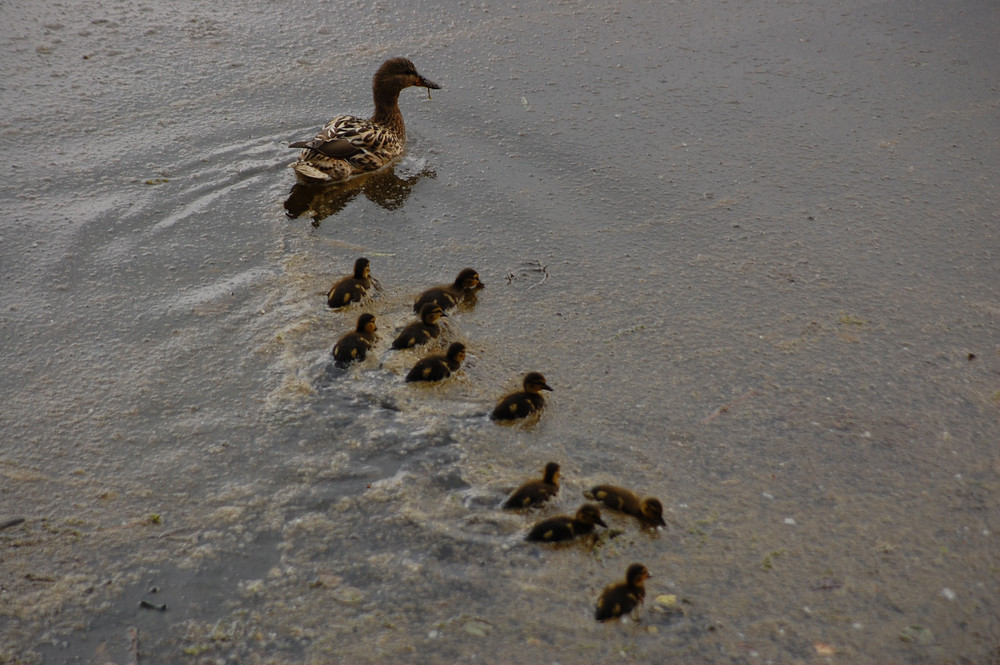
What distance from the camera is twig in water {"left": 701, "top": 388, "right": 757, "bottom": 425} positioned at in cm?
432

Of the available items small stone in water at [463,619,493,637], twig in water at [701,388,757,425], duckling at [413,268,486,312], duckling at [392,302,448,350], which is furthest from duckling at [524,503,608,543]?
duckling at [413,268,486,312]

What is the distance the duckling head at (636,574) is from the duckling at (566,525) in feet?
1.07

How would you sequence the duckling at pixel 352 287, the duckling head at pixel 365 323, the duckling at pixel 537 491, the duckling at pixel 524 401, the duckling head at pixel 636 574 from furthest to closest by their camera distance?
1. the duckling at pixel 352 287
2. the duckling head at pixel 365 323
3. the duckling at pixel 524 401
4. the duckling at pixel 537 491
5. the duckling head at pixel 636 574

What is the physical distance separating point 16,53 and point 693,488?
6.78m

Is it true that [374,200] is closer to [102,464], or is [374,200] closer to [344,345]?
[344,345]

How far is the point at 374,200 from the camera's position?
20.4 feet

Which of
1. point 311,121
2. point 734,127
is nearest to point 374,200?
point 311,121

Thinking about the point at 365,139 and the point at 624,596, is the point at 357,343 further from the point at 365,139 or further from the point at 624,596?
the point at 365,139

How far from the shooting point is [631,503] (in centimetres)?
375

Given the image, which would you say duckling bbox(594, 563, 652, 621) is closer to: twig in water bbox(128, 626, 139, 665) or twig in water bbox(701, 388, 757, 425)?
twig in water bbox(701, 388, 757, 425)

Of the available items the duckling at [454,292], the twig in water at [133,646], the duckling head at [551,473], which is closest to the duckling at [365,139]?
the duckling at [454,292]

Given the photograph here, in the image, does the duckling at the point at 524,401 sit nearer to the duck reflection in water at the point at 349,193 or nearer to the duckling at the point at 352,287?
the duckling at the point at 352,287

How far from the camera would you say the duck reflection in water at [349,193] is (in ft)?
19.7

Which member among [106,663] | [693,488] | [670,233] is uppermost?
[670,233]
